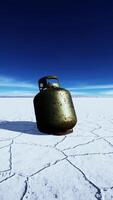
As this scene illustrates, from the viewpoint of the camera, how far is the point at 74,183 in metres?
1.41

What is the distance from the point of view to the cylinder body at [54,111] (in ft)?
8.52

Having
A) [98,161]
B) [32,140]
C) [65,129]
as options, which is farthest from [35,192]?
[65,129]

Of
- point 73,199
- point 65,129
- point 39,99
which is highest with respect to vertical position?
point 39,99

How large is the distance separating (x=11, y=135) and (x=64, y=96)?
1071 millimetres

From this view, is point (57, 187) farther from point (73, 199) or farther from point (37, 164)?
point (37, 164)

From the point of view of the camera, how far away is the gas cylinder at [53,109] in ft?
8.52

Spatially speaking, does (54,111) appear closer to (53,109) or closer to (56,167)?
(53,109)

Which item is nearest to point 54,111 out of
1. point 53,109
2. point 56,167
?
point 53,109

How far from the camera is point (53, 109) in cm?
260

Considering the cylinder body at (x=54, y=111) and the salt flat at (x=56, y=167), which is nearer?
the salt flat at (x=56, y=167)

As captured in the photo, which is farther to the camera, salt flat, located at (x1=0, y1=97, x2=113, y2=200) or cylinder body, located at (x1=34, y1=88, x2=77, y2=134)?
cylinder body, located at (x1=34, y1=88, x2=77, y2=134)

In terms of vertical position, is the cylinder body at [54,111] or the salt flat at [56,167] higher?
the cylinder body at [54,111]

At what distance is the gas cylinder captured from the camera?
8.52ft

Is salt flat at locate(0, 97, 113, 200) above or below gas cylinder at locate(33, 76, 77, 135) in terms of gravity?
below
